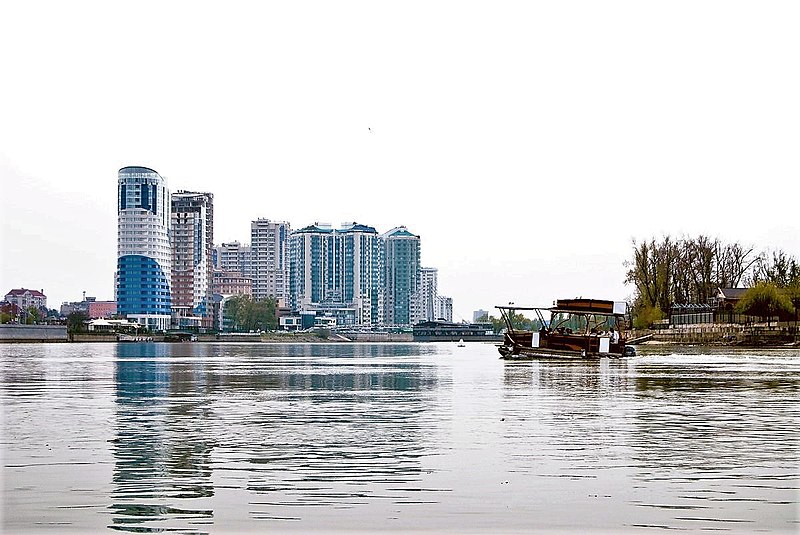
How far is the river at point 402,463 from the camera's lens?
12289mm

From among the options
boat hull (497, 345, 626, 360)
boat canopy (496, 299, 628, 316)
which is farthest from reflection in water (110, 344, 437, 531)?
boat canopy (496, 299, 628, 316)

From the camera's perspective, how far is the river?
12289 mm

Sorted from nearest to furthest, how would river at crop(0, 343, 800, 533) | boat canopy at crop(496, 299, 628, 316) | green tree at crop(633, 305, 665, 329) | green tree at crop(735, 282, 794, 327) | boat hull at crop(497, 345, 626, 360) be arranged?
river at crop(0, 343, 800, 533)
boat hull at crop(497, 345, 626, 360)
boat canopy at crop(496, 299, 628, 316)
green tree at crop(735, 282, 794, 327)
green tree at crop(633, 305, 665, 329)

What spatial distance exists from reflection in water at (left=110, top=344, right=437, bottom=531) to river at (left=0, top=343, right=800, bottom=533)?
0.05 meters

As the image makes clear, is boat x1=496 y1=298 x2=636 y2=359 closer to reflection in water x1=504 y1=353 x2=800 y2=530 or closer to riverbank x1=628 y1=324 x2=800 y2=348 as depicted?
riverbank x1=628 y1=324 x2=800 y2=348

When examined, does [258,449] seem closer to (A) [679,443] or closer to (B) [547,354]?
(A) [679,443]

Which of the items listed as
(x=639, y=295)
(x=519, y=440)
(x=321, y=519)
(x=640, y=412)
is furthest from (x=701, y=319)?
(x=321, y=519)

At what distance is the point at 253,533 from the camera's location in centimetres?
1136

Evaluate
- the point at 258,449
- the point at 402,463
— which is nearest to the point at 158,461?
the point at 258,449

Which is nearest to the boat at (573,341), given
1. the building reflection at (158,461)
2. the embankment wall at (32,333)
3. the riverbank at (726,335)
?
the riverbank at (726,335)

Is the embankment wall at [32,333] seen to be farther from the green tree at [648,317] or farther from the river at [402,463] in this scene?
the river at [402,463]

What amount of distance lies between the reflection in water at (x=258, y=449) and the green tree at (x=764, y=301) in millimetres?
73840

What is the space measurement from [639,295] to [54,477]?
114120 millimetres

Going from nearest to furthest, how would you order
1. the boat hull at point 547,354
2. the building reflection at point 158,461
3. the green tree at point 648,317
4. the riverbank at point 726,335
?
the building reflection at point 158,461 < the boat hull at point 547,354 < the riverbank at point 726,335 < the green tree at point 648,317
